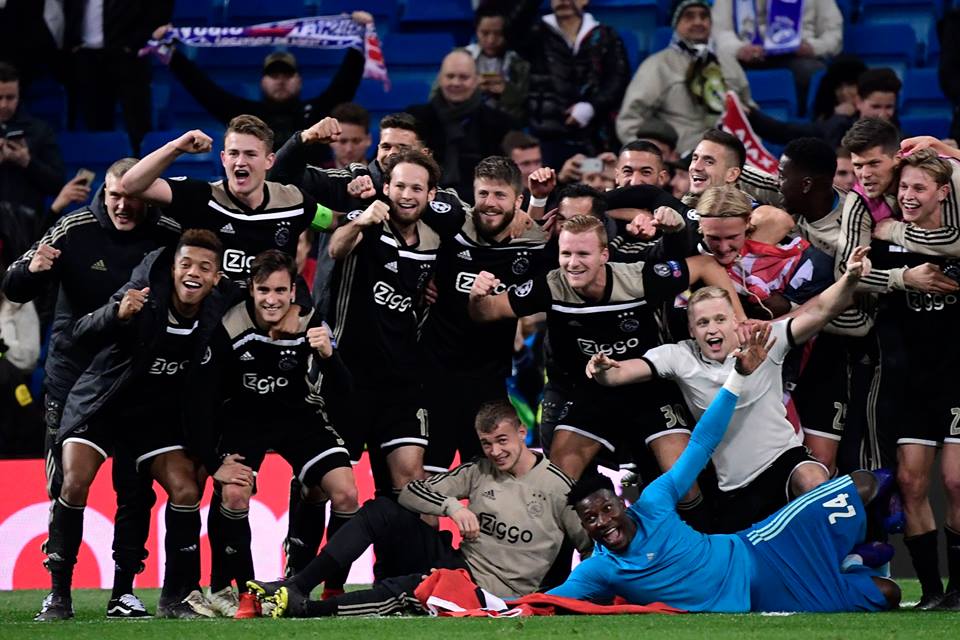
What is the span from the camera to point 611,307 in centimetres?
805

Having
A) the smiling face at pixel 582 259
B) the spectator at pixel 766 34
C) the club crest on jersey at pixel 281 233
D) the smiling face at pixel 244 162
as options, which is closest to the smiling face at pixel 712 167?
the smiling face at pixel 582 259

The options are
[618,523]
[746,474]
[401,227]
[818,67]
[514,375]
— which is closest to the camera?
[618,523]

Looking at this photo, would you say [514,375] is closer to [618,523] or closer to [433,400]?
[433,400]

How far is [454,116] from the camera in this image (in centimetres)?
1183

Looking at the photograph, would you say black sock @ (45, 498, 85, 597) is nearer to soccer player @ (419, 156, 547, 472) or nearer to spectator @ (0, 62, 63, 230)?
soccer player @ (419, 156, 547, 472)

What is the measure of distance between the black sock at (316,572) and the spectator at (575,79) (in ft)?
17.8

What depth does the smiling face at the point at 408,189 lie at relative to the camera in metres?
8.22

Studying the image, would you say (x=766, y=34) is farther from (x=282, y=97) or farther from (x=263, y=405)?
(x=263, y=405)

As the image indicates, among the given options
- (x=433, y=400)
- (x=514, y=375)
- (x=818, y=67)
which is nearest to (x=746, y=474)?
(x=433, y=400)

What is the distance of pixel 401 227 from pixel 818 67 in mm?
5690

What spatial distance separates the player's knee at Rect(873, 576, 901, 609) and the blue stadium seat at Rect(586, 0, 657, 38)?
7.38m

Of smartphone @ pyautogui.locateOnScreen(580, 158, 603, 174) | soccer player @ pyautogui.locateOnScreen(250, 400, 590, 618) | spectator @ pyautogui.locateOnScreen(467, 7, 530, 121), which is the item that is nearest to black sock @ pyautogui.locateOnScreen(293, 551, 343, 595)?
soccer player @ pyautogui.locateOnScreen(250, 400, 590, 618)

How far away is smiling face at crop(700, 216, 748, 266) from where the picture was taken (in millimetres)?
8023

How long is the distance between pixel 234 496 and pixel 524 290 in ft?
5.61
